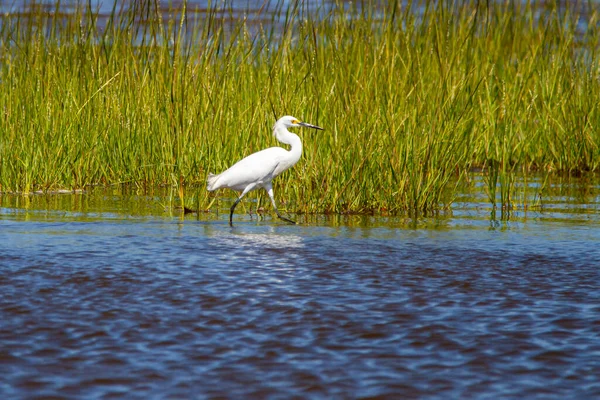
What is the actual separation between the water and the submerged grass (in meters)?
0.71

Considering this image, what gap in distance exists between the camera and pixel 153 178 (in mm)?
9398

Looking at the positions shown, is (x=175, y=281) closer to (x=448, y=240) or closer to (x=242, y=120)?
(x=448, y=240)

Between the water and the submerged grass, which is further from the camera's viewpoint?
the submerged grass

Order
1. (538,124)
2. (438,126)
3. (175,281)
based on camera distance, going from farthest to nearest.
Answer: (538,124)
(438,126)
(175,281)

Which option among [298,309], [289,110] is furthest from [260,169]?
[298,309]

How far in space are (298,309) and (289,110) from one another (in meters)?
4.67

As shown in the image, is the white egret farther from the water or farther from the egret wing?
the water

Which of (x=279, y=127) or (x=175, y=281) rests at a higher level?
(x=279, y=127)

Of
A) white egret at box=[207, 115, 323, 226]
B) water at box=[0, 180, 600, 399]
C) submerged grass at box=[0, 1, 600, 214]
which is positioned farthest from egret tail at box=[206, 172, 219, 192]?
water at box=[0, 180, 600, 399]

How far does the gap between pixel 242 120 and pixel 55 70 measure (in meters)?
1.92

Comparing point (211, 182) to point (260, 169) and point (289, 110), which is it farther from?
point (289, 110)

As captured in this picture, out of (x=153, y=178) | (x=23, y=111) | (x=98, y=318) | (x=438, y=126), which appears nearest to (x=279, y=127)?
(x=438, y=126)

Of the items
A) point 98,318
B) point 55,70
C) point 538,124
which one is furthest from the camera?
point 538,124

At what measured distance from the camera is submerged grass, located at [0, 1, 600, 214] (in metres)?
7.80
